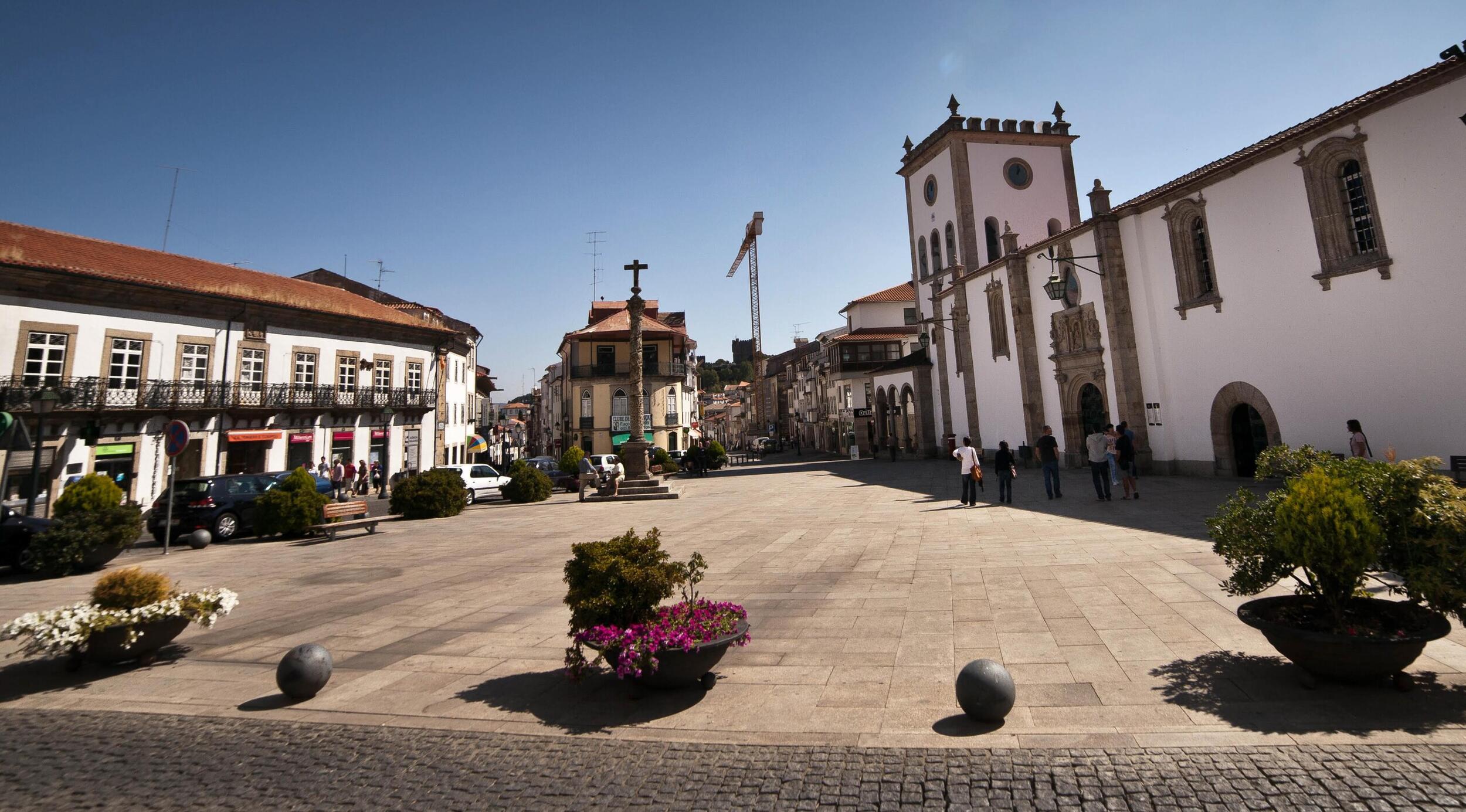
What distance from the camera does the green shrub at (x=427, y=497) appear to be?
17.3m

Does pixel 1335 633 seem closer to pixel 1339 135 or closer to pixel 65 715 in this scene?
pixel 65 715

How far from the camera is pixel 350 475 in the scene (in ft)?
87.9

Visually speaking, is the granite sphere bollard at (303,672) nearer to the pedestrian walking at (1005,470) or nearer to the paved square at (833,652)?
the paved square at (833,652)

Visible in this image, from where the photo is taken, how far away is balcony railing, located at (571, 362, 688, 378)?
46031 millimetres

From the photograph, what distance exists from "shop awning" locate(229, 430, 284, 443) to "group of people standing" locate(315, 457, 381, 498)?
208 centimetres

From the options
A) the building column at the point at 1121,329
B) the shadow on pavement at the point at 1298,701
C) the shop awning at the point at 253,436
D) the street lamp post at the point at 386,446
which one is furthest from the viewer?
the street lamp post at the point at 386,446

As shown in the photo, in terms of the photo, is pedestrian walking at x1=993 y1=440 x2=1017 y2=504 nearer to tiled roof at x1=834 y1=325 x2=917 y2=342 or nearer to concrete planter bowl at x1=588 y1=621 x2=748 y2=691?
concrete planter bowl at x1=588 y1=621 x2=748 y2=691

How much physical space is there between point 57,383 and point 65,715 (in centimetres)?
2440

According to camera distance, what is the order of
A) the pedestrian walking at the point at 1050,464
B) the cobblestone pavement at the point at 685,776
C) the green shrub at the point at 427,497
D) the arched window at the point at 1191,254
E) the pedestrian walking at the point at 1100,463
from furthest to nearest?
1. the arched window at the point at 1191,254
2. the green shrub at the point at 427,497
3. the pedestrian walking at the point at 1050,464
4. the pedestrian walking at the point at 1100,463
5. the cobblestone pavement at the point at 685,776

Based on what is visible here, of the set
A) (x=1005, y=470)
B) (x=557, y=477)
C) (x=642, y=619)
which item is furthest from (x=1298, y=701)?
(x=557, y=477)

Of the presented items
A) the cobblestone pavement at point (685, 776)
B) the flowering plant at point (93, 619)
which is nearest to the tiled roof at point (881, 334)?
the flowering plant at point (93, 619)

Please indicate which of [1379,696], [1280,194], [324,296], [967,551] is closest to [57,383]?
[324,296]

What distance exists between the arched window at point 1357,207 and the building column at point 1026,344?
40.3 feet

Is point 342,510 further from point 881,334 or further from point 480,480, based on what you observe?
point 881,334
